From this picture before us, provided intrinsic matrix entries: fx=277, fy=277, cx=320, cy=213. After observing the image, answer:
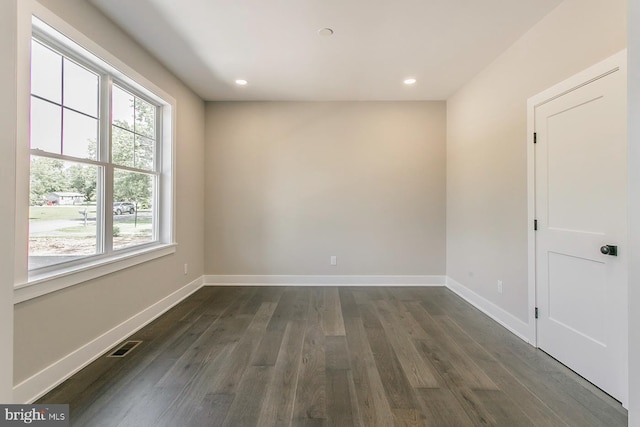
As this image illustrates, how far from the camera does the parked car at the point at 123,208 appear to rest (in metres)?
2.53

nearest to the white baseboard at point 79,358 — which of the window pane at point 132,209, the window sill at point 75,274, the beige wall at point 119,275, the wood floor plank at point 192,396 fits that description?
the beige wall at point 119,275

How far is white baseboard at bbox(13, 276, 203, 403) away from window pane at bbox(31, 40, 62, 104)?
5.89 ft

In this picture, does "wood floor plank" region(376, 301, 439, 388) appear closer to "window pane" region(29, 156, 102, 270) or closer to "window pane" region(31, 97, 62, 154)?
"window pane" region(29, 156, 102, 270)

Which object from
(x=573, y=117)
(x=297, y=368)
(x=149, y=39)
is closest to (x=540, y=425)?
(x=297, y=368)

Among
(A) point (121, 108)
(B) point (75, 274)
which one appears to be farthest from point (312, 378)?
(A) point (121, 108)

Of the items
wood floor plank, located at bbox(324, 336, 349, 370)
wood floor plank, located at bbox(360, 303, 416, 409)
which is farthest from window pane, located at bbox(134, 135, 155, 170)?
wood floor plank, located at bbox(360, 303, 416, 409)

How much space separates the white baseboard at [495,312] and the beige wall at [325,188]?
555mm

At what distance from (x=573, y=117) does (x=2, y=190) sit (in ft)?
10.2

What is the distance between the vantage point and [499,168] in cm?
286

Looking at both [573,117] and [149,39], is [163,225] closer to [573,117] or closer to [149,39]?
[149,39]

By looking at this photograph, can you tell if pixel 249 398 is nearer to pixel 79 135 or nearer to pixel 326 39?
pixel 79 135

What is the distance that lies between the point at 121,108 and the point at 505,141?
12.2 feet

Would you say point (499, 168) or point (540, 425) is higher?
point (499, 168)

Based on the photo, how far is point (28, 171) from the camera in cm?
168
